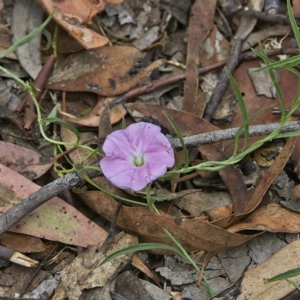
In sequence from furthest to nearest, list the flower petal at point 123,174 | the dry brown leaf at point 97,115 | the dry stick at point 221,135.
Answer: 1. the dry brown leaf at point 97,115
2. the dry stick at point 221,135
3. the flower petal at point 123,174

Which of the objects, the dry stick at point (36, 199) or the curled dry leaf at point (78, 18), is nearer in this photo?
the dry stick at point (36, 199)

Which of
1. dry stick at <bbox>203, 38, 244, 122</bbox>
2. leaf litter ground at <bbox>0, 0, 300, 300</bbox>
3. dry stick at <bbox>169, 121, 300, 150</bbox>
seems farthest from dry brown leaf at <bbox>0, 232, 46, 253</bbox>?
dry stick at <bbox>203, 38, 244, 122</bbox>

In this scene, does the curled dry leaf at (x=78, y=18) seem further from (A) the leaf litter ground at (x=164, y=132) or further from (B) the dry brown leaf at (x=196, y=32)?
(B) the dry brown leaf at (x=196, y=32)

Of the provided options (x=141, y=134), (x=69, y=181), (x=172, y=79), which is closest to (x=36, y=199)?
(x=69, y=181)

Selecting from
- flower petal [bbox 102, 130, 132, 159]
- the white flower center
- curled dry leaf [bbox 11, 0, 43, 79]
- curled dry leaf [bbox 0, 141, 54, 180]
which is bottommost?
curled dry leaf [bbox 0, 141, 54, 180]

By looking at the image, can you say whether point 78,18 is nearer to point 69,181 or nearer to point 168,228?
point 69,181

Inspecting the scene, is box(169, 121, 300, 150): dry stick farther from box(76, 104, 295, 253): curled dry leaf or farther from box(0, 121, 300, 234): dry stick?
box(76, 104, 295, 253): curled dry leaf

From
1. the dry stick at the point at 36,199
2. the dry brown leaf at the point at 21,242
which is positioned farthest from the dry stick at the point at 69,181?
the dry brown leaf at the point at 21,242
